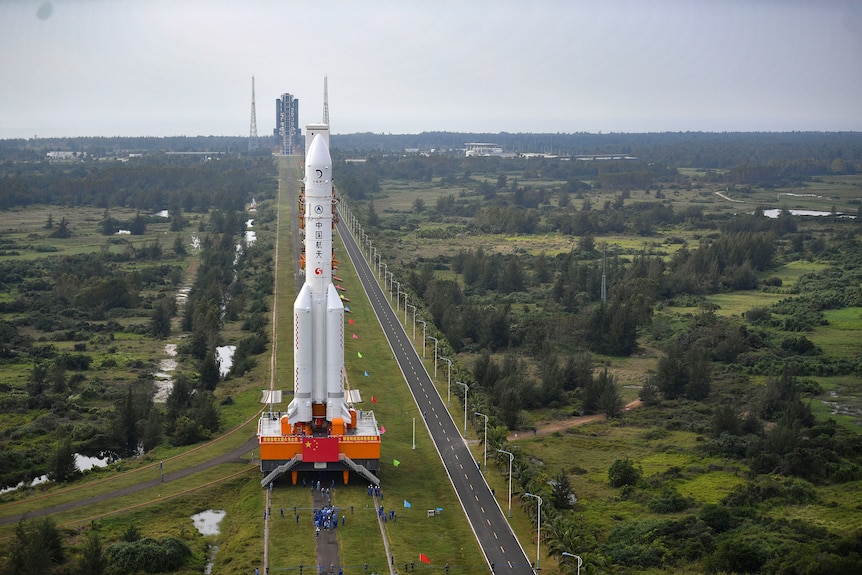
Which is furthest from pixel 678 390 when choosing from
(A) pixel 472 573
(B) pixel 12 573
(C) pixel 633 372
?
(B) pixel 12 573

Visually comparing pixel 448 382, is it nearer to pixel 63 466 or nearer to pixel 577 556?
pixel 63 466

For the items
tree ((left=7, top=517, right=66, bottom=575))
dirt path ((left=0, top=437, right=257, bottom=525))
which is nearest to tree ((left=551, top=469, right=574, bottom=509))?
dirt path ((left=0, top=437, right=257, bottom=525))

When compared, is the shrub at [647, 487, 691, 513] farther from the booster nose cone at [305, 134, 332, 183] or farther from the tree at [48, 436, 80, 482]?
the tree at [48, 436, 80, 482]

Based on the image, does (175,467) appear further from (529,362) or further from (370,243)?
(370,243)

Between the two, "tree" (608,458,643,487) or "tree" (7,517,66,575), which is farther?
"tree" (608,458,643,487)

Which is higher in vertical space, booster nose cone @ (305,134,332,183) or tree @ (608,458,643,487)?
booster nose cone @ (305,134,332,183)

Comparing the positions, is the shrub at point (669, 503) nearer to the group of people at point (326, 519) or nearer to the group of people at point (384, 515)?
the group of people at point (384, 515)

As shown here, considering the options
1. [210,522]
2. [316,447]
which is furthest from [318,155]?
[210,522]
